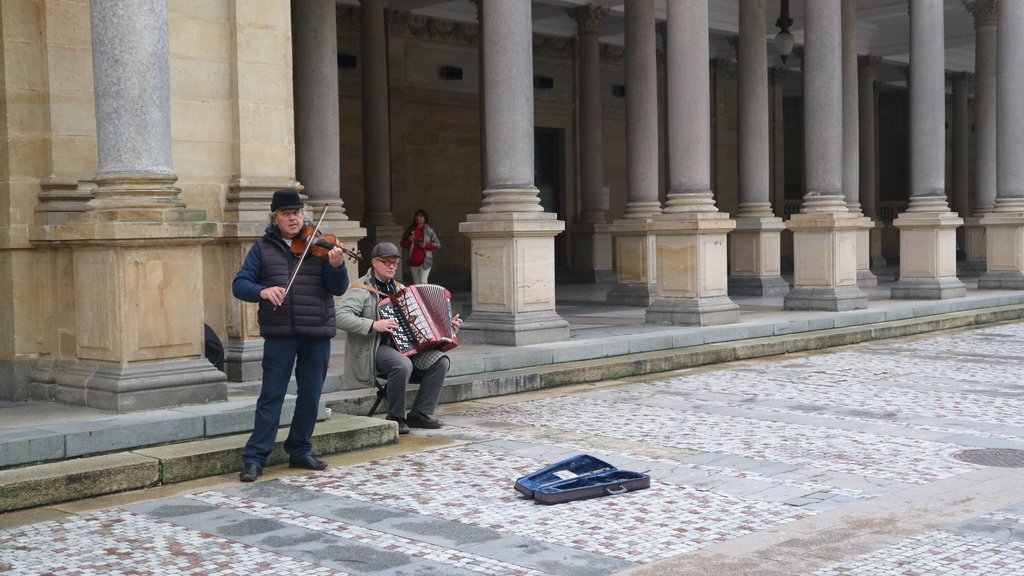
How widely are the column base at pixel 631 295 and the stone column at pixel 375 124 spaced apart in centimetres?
464

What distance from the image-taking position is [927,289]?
2003cm

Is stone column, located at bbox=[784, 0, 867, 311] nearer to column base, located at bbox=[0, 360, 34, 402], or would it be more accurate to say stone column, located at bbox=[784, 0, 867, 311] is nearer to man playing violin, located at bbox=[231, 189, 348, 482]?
man playing violin, located at bbox=[231, 189, 348, 482]

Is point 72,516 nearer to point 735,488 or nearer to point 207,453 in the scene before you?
point 207,453

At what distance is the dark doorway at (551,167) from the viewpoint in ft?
96.9

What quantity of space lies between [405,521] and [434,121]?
68.6ft

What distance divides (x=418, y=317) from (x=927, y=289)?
1326 centimetres

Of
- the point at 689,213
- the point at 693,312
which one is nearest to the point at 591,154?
the point at 689,213

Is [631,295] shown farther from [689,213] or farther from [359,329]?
[359,329]

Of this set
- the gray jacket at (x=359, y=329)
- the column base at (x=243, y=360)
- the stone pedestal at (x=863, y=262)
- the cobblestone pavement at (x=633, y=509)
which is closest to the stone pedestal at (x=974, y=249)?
the stone pedestal at (x=863, y=262)

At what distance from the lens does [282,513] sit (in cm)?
665


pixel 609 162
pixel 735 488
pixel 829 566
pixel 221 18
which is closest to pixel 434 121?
pixel 609 162

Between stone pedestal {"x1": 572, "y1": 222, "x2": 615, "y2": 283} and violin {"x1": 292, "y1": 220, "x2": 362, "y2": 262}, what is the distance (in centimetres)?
1806

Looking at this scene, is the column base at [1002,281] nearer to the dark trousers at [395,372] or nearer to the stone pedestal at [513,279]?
the stone pedestal at [513,279]

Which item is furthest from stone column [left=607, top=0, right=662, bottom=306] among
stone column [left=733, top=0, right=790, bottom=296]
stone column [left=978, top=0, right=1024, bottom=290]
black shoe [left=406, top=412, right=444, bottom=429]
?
black shoe [left=406, top=412, right=444, bottom=429]
